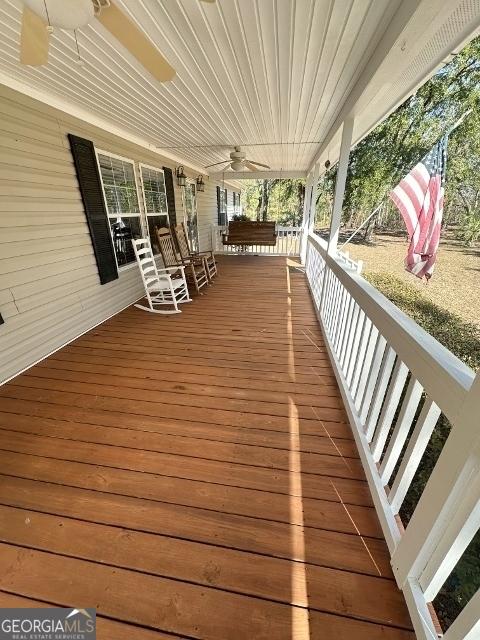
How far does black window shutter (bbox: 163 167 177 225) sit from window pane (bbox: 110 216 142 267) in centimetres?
129

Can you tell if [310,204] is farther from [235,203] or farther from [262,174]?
[235,203]

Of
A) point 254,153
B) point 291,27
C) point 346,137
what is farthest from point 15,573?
point 254,153

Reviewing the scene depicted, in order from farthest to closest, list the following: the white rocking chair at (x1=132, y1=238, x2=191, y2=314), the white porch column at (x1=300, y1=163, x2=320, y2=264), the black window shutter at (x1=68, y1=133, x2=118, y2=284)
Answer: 1. the white porch column at (x1=300, y1=163, x2=320, y2=264)
2. the white rocking chair at (x1=132, y1=238, x2=191, y2=314)
3. the black window shutter at (x1=68, y1=133, x2=118, y2=284)

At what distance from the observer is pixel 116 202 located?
12.8 feet

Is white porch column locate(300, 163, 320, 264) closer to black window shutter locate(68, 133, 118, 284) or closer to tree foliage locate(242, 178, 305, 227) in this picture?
black window shutter locate(68, 133, 118, 284)

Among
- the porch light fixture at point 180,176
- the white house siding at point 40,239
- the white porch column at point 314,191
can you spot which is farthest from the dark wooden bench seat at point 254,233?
the white house siding at point 40,239

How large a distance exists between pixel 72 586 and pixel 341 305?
246 centimetres

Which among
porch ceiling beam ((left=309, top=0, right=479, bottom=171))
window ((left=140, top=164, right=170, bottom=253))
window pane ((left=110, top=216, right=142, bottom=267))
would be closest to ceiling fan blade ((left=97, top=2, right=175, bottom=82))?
porch ceiling beam ((left=309, top=0, right=479, bottom=171))

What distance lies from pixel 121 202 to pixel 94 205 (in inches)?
28.4

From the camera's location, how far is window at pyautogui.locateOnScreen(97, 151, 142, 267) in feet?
12.1

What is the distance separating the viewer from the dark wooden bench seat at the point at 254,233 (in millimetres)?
7633

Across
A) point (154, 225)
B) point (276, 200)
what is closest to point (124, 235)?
point (154, 225)

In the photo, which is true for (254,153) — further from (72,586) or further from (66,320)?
(72,586)

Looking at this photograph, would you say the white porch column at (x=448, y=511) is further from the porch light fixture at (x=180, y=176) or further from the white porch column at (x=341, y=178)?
the porch light fixture at (x=180, y=176)
